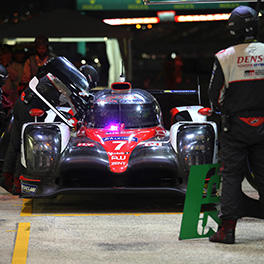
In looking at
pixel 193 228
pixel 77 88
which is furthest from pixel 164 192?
pixel 77 88

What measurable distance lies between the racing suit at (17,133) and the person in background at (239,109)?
119 inches

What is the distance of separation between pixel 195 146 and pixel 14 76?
669 centimetres

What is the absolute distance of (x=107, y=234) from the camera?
6.69 meters

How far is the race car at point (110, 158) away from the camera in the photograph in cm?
770

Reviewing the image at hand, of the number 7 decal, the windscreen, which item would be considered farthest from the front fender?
the windscreen

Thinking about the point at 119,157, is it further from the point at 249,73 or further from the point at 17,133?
the point at 249,73

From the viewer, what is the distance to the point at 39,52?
11.1 meters

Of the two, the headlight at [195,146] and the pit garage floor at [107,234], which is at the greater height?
the headlight at [195,146]

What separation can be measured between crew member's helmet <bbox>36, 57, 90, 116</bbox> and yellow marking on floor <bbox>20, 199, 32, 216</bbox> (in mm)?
1266

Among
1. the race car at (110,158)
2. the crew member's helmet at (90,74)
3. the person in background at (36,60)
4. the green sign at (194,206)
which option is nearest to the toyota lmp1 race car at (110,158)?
the race car at (110,158)

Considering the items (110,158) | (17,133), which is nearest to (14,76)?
(17,133)

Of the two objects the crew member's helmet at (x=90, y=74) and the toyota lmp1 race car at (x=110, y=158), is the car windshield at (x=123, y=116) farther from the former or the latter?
the crew member's helmet at (x=90, y=74)

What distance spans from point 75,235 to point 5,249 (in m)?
0.79

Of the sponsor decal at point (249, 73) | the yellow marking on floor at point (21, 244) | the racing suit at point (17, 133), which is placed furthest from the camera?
the racing suit at point (17, 133)
